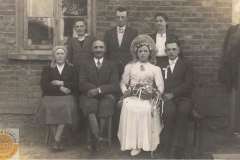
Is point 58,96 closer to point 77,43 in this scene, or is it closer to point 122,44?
point 77,43

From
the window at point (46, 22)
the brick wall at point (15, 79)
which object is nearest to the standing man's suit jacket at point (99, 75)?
the window at point (46, 22)

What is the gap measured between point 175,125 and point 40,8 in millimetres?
3304

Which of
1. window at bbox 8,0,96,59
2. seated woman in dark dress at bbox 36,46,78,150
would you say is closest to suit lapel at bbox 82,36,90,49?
seated woman in dark dress at bbox 36,46,78,150

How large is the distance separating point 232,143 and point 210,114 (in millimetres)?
990

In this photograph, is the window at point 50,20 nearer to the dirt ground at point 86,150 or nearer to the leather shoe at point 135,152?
the dirt ground at point 86,150

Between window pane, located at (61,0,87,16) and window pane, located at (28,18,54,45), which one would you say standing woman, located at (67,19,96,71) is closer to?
window pane, located at (61,0,87,16)

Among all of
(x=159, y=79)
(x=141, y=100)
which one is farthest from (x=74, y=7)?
(x=141, y=100)

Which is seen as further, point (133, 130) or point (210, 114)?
point (210, 114)

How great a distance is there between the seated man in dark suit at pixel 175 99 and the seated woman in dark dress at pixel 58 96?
1333mm

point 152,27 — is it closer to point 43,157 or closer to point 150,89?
point 150,89

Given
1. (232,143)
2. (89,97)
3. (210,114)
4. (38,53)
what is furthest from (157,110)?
(38,53)

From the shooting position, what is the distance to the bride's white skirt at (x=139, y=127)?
4.88 m

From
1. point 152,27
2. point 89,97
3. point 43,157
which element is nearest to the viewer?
point 43,157

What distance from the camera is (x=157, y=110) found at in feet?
16.5
